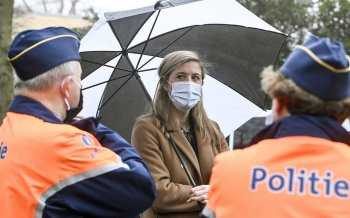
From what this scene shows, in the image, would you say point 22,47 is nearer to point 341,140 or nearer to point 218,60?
point 341,140

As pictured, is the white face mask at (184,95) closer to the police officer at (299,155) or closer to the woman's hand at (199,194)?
the woman's hand at (199,194)

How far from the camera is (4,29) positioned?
634cm

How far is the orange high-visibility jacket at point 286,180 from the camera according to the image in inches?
88.9

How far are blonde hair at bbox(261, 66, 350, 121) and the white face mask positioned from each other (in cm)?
170

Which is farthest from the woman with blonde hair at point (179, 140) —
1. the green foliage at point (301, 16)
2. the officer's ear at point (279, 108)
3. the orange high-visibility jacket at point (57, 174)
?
the green foliage at point (301, 16)

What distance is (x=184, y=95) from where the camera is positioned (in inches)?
163

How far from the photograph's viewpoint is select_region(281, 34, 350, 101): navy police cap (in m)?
2.35

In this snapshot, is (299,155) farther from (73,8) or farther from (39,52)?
(73,8)

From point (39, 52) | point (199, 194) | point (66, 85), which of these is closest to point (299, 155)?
point (66, 85)

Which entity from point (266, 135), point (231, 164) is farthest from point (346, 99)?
point (231, 164)

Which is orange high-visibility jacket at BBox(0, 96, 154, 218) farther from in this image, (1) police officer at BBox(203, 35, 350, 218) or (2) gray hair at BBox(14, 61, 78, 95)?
(1) police officer at BBox(203, 35, 350, 218)

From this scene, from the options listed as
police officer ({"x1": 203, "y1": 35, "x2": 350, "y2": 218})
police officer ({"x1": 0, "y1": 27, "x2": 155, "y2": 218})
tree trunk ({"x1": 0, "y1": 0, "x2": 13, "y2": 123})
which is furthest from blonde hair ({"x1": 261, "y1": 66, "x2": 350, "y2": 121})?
tree trunk ({"x1": 0, "y1": 0, "x2": 13, "y2": 123})

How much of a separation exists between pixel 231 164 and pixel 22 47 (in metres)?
1.08

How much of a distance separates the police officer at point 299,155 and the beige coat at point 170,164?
1357 millimetres
